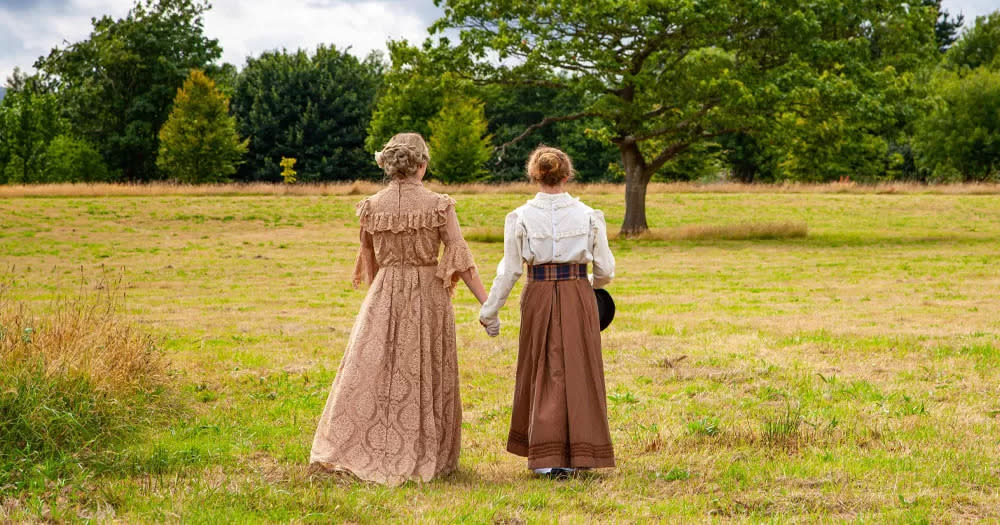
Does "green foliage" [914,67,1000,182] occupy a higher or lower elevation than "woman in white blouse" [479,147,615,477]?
higher

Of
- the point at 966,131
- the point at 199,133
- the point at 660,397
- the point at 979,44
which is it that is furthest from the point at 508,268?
the point at 979,44

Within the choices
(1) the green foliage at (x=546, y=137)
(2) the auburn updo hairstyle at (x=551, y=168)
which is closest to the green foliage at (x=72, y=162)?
(1) the green foliage at (x=546, y=137)

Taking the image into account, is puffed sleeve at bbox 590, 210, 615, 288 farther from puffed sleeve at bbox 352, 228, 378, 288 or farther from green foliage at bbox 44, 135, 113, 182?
green foliage at bbox 44, 135, 113, 182

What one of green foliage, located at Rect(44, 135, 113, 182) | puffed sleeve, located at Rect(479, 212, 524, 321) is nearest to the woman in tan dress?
puffed sleeve, located at Rect(479, 212, 524, 321)

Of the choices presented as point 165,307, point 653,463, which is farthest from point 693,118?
point 653,463

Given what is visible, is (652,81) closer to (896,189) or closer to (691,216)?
(691,216)

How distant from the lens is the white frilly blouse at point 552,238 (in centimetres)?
600

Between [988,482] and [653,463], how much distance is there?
1990 millimetres

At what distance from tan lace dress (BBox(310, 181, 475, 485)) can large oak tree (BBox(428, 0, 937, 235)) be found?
2042 cm

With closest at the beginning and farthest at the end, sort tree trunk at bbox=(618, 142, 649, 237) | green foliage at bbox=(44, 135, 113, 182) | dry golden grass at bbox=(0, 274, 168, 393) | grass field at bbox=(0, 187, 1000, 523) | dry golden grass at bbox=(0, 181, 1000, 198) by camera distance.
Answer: grass field at bbox=(0, 187, 1000, 523) → dry golden grass at bbox=(0, 274, 168, 393) → tree trunk at bbox=(618, 142, 649, 237) → dry golden grass at bbox=(0, 181, 1000, 198) → green foliage at bbox=(44, 135, 113, 182)

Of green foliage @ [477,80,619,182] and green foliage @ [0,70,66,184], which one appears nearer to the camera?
green foliage @ [0,70,66,184]

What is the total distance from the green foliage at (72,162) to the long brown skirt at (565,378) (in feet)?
170

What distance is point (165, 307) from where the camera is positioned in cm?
1537

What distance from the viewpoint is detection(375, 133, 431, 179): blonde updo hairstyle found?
5.98 metres
